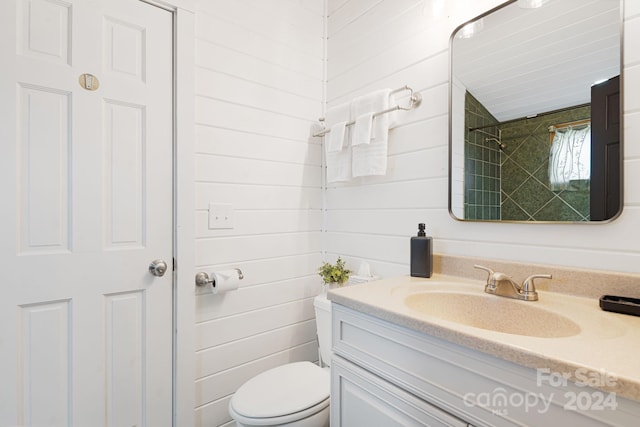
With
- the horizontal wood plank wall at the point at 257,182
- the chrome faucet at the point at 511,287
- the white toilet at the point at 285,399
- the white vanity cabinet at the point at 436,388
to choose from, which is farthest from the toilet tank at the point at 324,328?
the chrome faucet at the point at 511,287

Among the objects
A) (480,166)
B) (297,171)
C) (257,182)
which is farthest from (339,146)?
(480,166)

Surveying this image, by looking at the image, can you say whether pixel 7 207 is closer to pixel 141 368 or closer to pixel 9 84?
pixel 9 84

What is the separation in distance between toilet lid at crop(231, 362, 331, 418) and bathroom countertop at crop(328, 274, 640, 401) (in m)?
0.50

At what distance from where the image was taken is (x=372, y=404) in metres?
0.90

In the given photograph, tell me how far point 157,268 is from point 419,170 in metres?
1.23


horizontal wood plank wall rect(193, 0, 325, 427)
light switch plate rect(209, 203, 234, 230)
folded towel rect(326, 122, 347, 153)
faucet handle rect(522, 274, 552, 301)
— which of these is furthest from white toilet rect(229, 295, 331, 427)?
folded towel rect(326, 122, 347, 153)

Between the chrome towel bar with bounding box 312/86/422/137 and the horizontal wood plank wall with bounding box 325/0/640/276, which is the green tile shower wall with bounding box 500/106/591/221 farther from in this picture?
the chrome towel bar with bounding box 312/86/422/137

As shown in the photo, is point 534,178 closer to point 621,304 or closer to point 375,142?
point 621,304

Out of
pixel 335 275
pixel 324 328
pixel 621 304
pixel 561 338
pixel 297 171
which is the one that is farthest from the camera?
pixel 297 171

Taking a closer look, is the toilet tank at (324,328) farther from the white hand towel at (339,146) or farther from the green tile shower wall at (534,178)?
the green tile shower wall at (534,178)

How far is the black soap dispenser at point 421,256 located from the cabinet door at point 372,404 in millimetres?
482

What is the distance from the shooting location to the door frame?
1.36 m

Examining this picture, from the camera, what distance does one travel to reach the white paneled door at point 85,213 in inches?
41.9

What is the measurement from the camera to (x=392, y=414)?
0.84 meters
